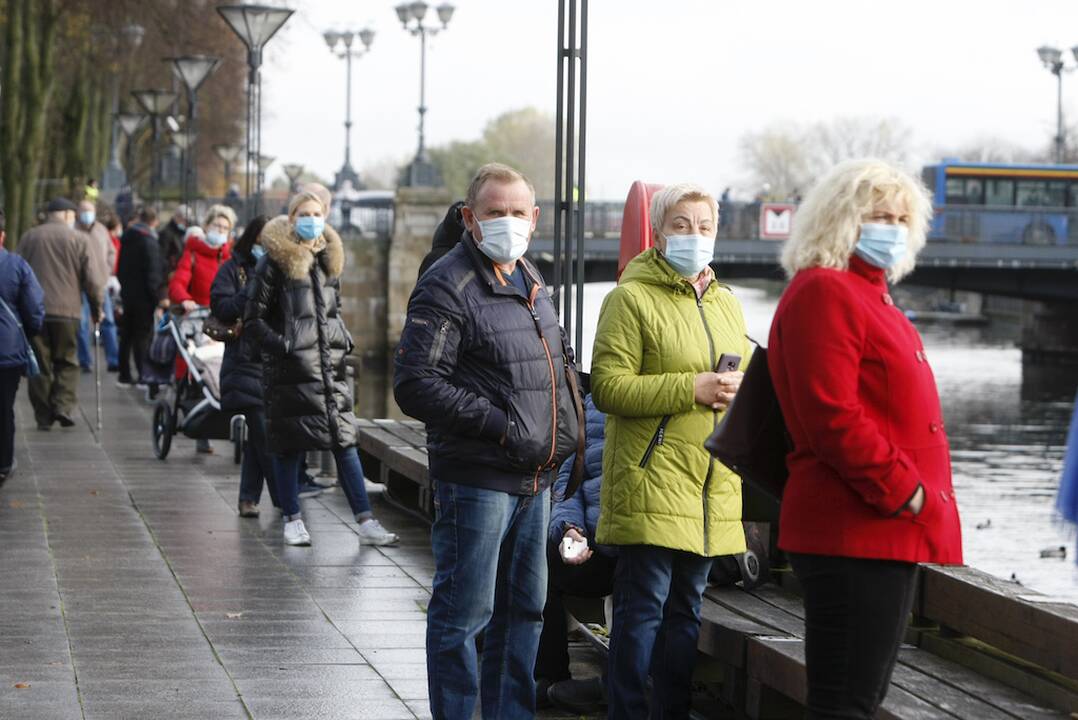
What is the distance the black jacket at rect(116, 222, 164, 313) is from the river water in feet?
19.4

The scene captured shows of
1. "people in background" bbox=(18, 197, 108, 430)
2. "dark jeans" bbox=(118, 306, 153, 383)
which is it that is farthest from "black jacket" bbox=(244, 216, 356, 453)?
"dark jeans" bbox=(118, 306, 153, 383)

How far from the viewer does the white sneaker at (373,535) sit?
31.1 ft

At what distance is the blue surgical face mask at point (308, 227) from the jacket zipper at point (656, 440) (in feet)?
13.6

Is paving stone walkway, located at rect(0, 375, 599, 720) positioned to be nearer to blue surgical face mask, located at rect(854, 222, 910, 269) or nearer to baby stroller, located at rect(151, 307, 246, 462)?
baby stroller, located at rect(151, 307, 246, 462)

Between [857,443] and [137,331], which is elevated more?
[857,443]

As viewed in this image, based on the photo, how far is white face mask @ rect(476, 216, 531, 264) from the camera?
518cm

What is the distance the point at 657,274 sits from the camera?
5.43 meters

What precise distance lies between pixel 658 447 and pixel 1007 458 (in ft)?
81.9

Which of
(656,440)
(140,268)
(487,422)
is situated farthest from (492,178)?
(140,268)

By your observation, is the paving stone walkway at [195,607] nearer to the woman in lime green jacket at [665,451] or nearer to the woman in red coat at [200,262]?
the woman in lime green jacket at [665,451]

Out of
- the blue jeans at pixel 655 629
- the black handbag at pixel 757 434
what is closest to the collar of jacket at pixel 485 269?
the blue jeans at pixel 655 629

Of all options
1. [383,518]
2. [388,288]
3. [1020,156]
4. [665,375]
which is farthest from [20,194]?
[1020,156]

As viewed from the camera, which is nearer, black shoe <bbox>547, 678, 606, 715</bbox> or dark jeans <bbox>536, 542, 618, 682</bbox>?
dark jeans <bbox>536, 542, 618, 682</bbox>

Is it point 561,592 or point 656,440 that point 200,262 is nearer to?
point 561,592
